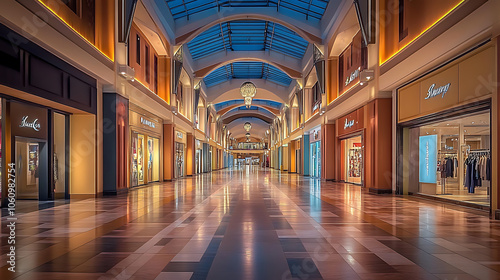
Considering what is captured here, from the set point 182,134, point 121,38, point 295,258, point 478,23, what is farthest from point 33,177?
point 182,134

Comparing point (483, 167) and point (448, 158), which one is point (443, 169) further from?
point (483, 167)

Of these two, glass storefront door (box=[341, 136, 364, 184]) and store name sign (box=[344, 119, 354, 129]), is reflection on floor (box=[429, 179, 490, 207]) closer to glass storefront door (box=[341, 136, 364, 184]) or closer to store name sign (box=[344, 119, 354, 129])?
store name sign (box=[344, 119, 354, 129])

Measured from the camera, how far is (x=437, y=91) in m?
7.10

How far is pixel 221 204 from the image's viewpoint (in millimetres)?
7305

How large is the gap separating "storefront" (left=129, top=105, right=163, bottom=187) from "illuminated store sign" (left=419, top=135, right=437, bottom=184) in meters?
9.06

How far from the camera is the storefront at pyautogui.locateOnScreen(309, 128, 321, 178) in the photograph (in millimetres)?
19133

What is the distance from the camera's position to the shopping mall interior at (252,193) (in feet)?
10.9

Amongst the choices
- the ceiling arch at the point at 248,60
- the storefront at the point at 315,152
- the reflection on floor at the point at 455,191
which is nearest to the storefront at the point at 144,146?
the ceiling arch at the point at 248,60

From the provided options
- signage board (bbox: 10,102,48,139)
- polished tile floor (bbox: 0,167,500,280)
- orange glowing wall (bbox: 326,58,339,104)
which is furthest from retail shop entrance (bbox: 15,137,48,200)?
orange glowing wall (bbox: 326,58,339,104)

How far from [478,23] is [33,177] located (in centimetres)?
1011

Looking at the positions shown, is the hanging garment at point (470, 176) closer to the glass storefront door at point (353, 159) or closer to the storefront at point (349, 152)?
the storefront at point (349, 152)

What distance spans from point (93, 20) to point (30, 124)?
2998mm

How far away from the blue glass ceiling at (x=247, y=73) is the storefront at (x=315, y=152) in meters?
5.91

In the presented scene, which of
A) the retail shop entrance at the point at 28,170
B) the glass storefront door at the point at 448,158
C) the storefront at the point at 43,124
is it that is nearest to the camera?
the storefront at the point at 43,124
